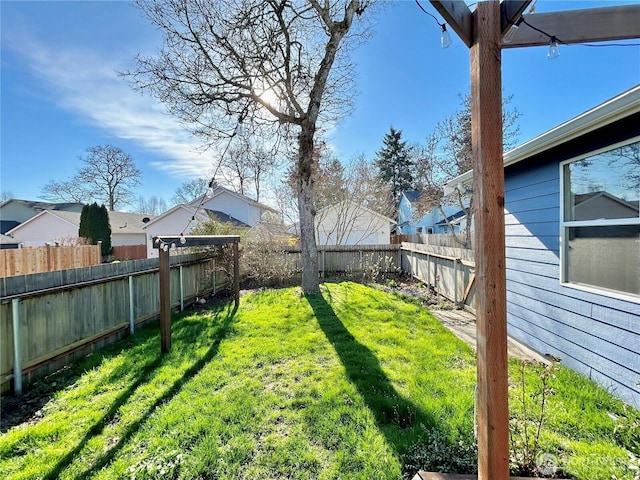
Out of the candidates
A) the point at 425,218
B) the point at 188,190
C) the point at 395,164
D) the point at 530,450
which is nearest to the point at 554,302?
the point at 530,450

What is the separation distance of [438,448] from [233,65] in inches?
343

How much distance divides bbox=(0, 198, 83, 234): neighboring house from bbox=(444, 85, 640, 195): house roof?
36.3m

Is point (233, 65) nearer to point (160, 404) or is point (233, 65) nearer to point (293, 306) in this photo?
point (293, 306)

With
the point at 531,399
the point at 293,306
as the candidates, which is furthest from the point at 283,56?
the point at 531,399

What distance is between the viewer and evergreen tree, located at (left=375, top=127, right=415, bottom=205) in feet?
95.7

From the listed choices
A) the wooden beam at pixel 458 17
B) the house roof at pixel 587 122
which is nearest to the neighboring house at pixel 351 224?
the house roof at pixel 587 122

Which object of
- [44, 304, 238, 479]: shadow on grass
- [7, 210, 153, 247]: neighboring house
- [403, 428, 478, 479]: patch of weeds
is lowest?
[44, 304, 238, 479]: shadow on grass

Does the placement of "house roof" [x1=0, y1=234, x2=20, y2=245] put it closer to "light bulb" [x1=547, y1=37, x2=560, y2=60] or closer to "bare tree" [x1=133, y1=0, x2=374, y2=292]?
"bare tree" [x1=133, y1=0, x2=374, y2=292]

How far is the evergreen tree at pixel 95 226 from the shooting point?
17.0 m

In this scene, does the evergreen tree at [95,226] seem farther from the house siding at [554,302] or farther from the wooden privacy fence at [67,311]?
the house siding at [554,302]

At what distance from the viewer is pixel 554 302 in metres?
3.80

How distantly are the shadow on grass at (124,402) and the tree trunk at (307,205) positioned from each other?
3497mm

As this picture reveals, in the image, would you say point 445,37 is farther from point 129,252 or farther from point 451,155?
point 129,252

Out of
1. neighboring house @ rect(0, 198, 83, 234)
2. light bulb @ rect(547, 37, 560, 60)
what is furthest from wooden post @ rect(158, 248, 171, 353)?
neighboring house @ rect(0, 198, 83, 234)
